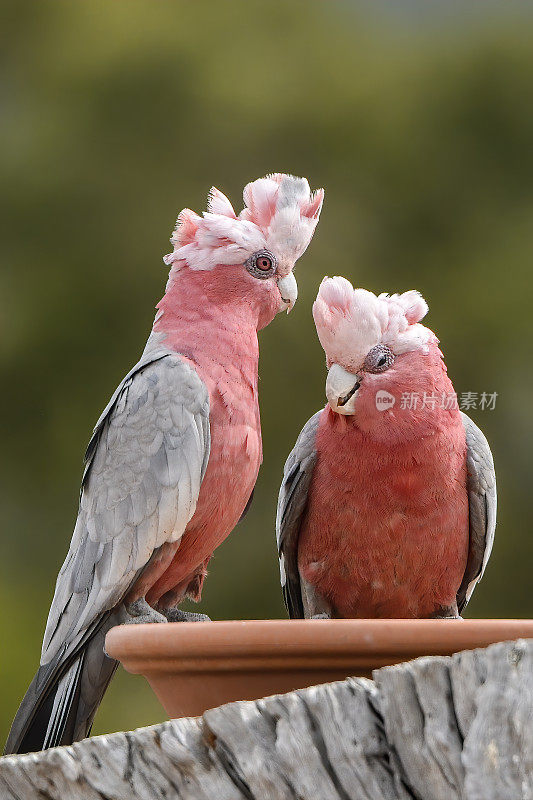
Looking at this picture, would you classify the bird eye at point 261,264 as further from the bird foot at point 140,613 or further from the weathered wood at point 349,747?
the weathered wood at point 349,747

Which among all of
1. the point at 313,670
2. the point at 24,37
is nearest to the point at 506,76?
the point at 24,37

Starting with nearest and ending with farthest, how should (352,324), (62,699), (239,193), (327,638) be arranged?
(327,638), (62,699), (352,324), (239,193)

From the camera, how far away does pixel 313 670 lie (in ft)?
4.64

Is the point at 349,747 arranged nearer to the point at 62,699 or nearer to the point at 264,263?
the point at 62,699

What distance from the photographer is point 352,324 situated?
2.03m

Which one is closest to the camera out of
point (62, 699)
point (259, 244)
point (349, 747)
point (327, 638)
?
point (349, 747)

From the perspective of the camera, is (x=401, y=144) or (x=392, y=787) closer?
(x=392, y=787)

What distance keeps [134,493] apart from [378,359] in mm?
566

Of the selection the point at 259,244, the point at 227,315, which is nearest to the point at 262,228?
the point at 259,244

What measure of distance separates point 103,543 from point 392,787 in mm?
949

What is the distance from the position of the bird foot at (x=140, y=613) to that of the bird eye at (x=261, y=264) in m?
0.71

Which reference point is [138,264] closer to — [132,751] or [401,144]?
[401,144]

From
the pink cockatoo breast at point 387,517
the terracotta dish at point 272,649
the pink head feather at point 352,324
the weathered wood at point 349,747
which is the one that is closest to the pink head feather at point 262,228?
the pink head feather at point 352,324

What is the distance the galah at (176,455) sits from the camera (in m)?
1.91
